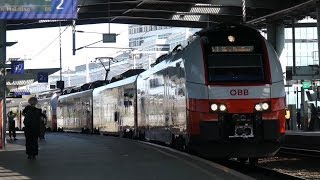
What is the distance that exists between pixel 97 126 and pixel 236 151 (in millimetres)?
22833

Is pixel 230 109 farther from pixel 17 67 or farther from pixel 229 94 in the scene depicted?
pixel 17 67

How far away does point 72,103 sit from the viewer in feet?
138

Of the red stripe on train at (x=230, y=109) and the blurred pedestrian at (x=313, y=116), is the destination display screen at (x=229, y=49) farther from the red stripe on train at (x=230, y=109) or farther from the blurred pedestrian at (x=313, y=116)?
the blurred pedestrian at (x=313, y=116)

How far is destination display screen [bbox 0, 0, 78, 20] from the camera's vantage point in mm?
18844

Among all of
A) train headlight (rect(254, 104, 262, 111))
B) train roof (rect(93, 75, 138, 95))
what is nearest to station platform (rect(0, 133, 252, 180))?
train headlight (rect(254, 104, 262, 111))

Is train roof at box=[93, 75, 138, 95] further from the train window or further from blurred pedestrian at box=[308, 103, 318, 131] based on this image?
the train window

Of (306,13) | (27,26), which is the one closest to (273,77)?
(306,13)

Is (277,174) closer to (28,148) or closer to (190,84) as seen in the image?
(190,84)

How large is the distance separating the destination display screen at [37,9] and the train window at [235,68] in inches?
275

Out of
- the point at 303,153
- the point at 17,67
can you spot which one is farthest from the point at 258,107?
the point at 17,67

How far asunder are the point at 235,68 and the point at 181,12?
23.0m

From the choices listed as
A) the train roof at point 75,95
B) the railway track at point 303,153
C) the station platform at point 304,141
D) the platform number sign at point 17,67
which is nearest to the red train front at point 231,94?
the railway track at point 303,153

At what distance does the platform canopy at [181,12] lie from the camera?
33.9 metres

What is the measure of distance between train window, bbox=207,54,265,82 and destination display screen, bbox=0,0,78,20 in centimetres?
697
